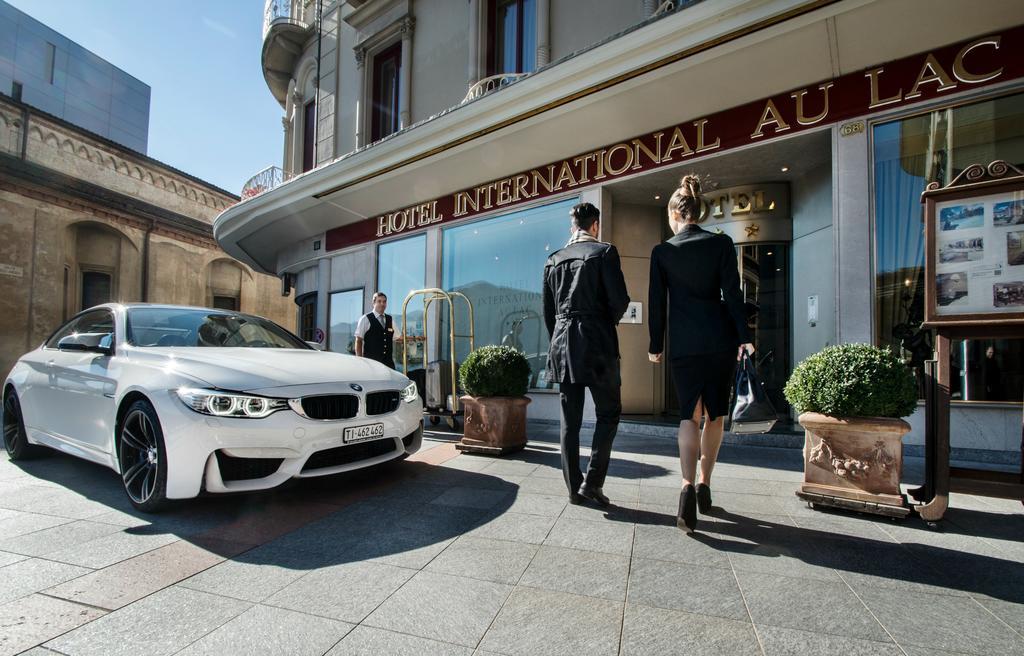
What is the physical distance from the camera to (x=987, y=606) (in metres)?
2.12

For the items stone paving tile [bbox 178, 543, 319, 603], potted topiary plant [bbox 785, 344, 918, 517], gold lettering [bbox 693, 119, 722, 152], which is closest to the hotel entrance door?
gold lettering [bbox 693, 119, 722, 152]

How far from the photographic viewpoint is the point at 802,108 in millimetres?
6145

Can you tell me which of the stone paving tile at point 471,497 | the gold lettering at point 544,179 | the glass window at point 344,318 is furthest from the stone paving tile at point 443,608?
the glass window at point 344,318

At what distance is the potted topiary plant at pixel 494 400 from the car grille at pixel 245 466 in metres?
2.28

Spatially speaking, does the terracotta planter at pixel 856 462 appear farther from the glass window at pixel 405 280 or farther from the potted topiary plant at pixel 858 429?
the glass window at pixel 405 280

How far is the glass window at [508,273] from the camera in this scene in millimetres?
8805

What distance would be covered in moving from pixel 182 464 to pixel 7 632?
121 centimetres

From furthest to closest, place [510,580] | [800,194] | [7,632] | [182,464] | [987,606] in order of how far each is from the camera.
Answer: [800,194]
[182,464]
[510,580]
[987,606]
[7,632]

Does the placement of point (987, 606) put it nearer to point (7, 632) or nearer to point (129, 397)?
point (7, 632)

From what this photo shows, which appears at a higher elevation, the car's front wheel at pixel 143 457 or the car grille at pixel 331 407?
the car grille at pixel 331 407

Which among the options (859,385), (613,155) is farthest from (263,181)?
(859,385)

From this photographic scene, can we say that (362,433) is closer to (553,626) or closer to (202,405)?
(202,405)

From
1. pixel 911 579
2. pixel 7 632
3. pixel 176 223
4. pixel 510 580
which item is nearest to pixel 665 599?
pixel 510 580

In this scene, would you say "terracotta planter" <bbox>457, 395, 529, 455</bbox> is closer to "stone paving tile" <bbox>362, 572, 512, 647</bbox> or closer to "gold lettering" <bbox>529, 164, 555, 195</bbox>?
"stone paving tile" <bbox>362, 572, 512, 647</bbox>
